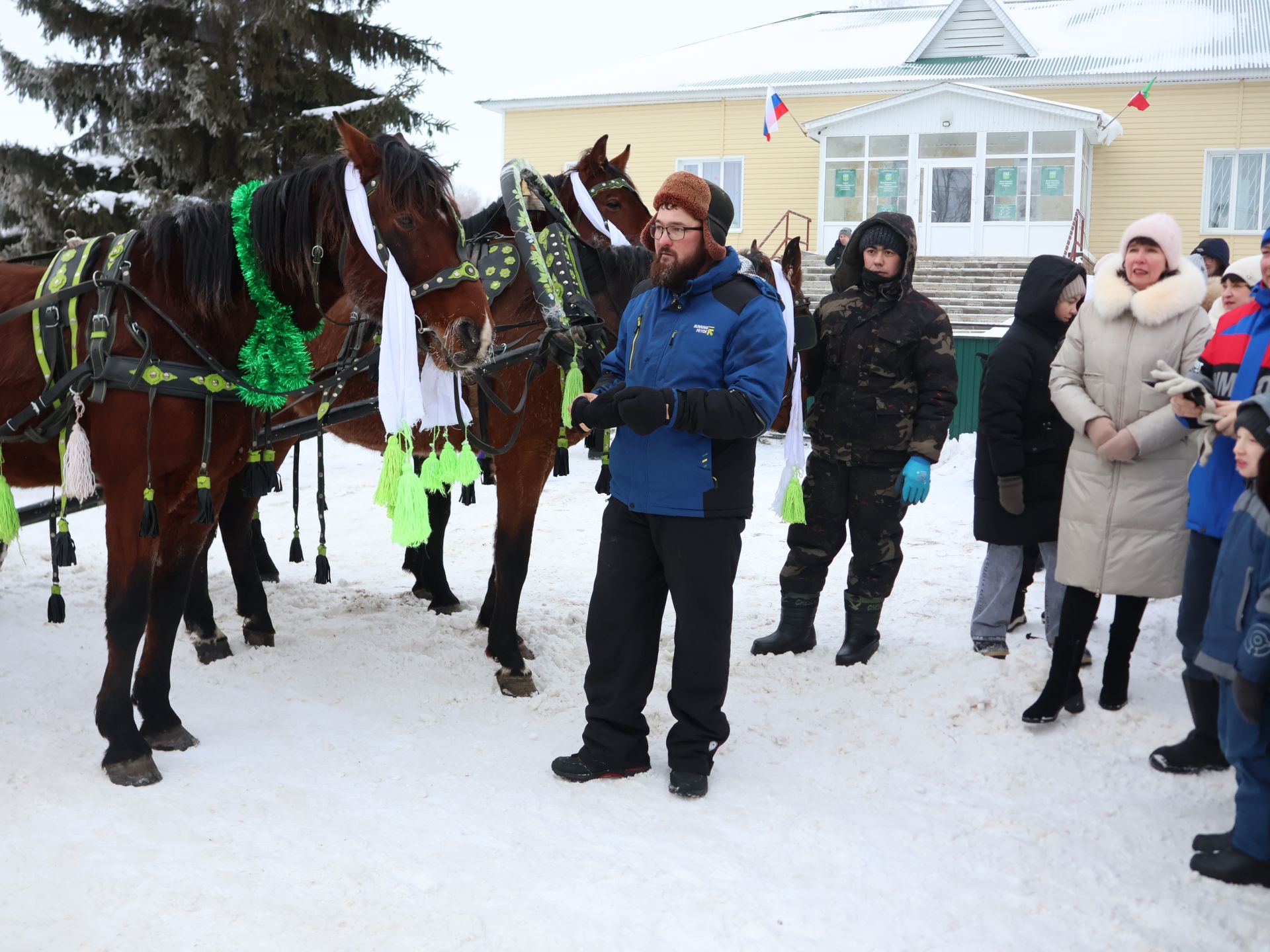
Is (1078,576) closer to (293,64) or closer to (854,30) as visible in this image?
(293,64)

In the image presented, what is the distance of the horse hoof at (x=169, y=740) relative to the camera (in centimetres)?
385

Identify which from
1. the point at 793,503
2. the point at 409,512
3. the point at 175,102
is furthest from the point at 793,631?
the point at 175,102

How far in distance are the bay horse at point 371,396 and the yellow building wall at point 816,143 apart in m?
16.2

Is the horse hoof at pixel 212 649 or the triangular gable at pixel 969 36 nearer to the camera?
the horse hoof at pixel 212 649

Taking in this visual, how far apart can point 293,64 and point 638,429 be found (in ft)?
35.2

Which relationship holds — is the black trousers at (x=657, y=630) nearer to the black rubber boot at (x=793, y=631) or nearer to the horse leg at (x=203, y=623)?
the black rubber boot at (x=793, y=631)

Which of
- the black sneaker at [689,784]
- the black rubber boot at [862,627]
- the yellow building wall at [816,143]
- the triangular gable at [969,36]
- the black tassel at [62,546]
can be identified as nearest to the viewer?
the black sneaker at [689,784]

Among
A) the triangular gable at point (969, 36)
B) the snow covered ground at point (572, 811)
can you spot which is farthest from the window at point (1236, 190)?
the snow covered ground at point (572, 811)

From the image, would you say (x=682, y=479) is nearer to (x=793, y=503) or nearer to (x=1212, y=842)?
(x=793, y=503)

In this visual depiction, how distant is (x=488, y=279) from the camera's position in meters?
4.86

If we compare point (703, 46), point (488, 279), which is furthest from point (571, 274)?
point (703, 46)

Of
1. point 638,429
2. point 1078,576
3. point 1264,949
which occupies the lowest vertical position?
point 1264,949

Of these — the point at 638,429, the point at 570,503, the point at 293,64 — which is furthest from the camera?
the point at 293,64

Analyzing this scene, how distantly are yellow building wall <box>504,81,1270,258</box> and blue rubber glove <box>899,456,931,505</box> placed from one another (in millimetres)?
16944
